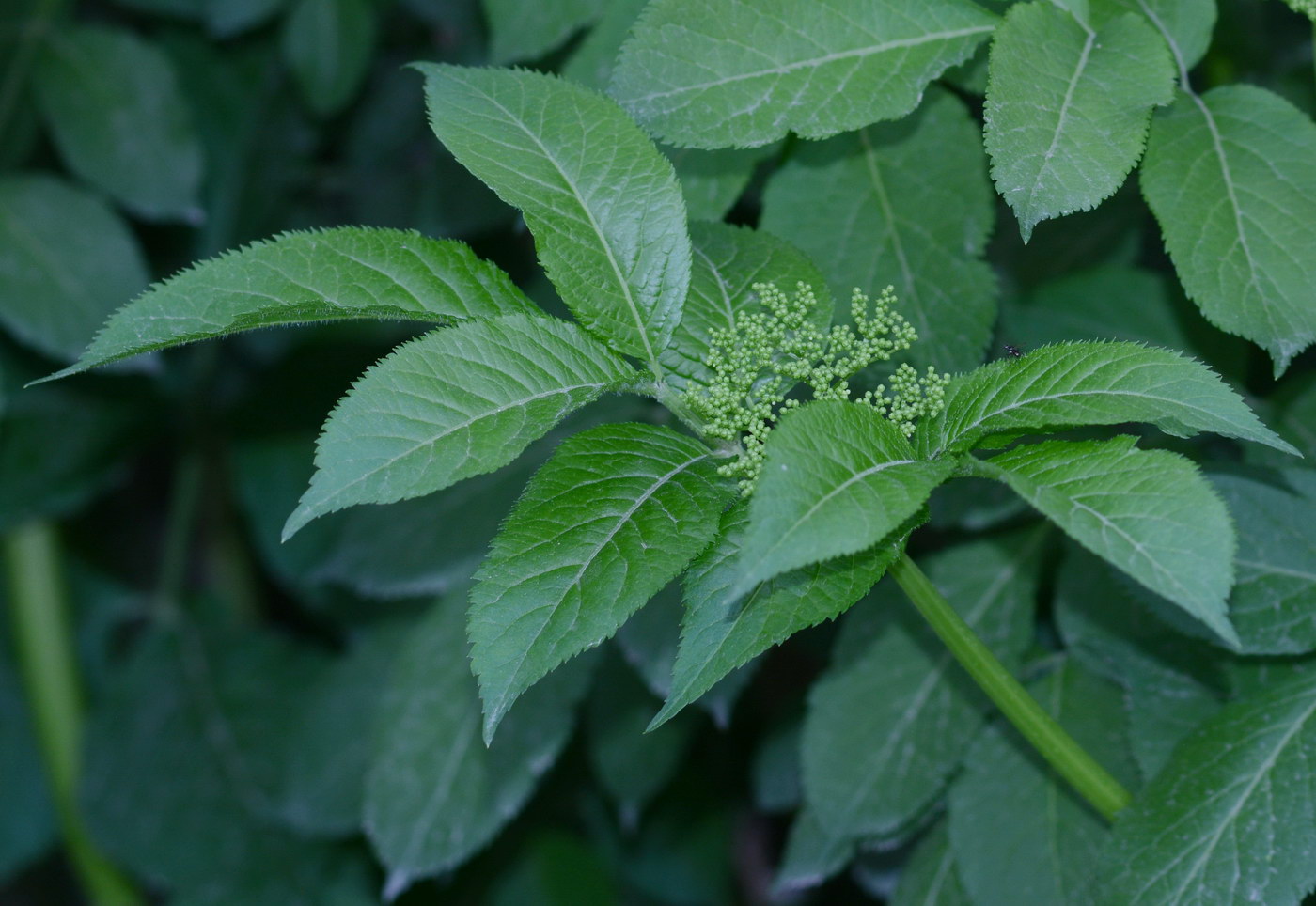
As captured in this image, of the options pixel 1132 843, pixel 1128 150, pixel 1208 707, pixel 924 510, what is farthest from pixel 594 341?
pixel 1208 707

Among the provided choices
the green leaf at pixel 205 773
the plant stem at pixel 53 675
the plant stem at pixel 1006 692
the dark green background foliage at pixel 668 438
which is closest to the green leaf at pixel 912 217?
the dark green background foliage at pixel 668 438

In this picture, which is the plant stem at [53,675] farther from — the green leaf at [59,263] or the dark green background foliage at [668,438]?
the green leaf at [59,263]

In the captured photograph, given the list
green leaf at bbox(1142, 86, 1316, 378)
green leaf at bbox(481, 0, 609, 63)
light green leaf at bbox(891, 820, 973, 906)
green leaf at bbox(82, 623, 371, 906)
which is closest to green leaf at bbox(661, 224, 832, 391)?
green leaf at bbox(1142, 86, 1316, 378)

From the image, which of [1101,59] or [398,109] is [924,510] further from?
[398,109]

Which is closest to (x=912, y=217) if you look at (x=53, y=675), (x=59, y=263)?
(x=59, y=263)

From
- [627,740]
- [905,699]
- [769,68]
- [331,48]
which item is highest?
[769,68]

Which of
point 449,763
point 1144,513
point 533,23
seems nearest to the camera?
point 1144,513

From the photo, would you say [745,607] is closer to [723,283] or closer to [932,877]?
[723,283]
